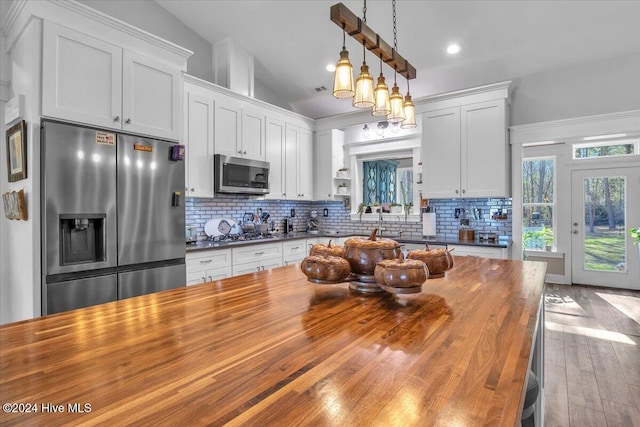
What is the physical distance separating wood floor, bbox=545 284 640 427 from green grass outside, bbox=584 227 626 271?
63 cm

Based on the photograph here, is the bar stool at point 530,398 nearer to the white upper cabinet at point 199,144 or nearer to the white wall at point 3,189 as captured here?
the white upper cabinet at point 199,144

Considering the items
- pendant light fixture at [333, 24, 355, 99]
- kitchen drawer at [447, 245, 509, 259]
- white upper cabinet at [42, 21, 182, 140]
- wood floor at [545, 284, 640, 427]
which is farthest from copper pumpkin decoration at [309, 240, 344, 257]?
kitchen drawer at [447, 245, 509, 259]

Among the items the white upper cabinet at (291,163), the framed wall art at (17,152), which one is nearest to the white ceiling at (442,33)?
the white upper cabinet at (291,163)

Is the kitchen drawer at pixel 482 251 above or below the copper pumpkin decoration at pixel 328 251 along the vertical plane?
below

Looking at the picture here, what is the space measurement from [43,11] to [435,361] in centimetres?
305

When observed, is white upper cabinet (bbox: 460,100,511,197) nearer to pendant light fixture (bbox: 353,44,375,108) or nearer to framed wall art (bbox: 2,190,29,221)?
pendant light fixture (bbox: 353,44,375,108)

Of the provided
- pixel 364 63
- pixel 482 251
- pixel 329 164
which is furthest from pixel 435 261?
pixel 329 164

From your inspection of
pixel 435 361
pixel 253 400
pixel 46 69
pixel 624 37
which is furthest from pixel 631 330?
pixel 46 69

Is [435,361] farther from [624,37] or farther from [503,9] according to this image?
[624,37]

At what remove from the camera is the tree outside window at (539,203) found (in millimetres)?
5301

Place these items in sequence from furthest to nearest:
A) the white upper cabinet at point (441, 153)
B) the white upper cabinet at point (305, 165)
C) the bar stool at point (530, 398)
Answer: the white upper cabinet at point (305, 165)
the white upper cabinet at point (441, 153)
the bar stool at point (530, 398)

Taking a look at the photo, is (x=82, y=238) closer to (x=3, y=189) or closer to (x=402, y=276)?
(x=3, y=189)

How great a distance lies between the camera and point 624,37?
3.68 metres

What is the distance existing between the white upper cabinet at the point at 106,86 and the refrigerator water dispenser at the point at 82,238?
69 cm
